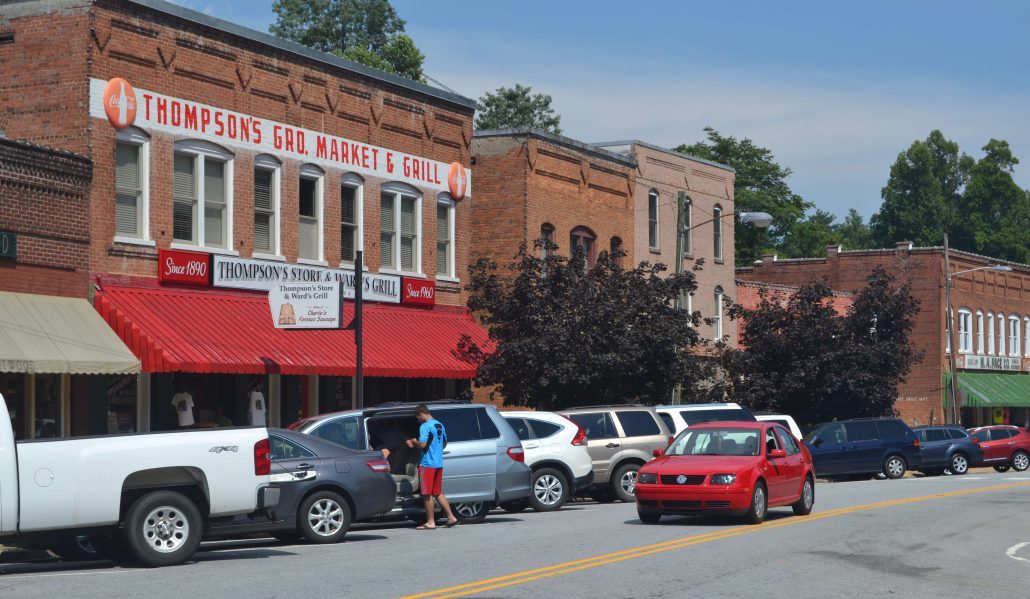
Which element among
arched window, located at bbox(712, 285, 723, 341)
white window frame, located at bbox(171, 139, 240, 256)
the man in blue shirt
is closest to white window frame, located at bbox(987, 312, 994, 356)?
arched window, located at bbox(712, 285, 723, 341)

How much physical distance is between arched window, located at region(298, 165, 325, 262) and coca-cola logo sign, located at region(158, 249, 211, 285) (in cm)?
348

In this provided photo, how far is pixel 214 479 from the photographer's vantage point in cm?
1500

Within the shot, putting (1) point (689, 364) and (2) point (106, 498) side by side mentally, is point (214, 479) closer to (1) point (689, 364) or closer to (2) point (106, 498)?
(2) point (106, 498)

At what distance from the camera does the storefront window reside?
2355 centimetres

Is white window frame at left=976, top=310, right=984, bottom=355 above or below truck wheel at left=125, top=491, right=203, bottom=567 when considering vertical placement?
above

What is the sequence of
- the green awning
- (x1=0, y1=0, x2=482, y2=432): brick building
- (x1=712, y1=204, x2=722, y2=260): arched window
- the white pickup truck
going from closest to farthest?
the white pickup truck
(x1=0, y1=0, x2=482, y2=432): brick building
(x1=712, y1=204, x2=722, y2=260): arched window
the green awning

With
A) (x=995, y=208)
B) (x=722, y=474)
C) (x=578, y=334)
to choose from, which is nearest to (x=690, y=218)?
(x=578, y=334)

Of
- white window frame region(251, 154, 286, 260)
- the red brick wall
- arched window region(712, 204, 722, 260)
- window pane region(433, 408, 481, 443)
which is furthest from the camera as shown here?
arched window region(712, 204, 722, 260)

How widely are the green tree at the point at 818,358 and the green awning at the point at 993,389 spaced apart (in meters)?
19.9

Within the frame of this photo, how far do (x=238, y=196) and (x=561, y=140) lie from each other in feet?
40.0

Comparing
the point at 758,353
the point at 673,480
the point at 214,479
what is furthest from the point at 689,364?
the point at 214,479

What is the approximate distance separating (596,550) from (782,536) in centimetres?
319

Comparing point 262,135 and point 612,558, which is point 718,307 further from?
point 612,558

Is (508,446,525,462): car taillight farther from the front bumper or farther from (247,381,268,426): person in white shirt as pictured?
(247,381,268,426): person in white shirt
